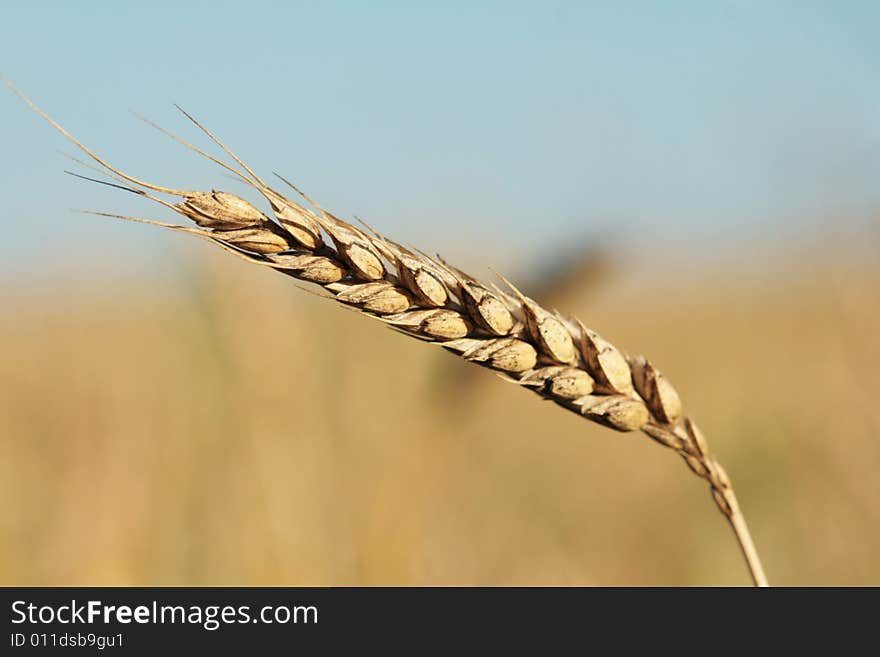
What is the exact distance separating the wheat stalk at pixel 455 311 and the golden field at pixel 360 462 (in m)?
0.55

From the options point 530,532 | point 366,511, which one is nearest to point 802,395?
point 530,532

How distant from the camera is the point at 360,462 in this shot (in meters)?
2.55

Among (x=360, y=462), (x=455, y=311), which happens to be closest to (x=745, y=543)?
(x=455, y=311)

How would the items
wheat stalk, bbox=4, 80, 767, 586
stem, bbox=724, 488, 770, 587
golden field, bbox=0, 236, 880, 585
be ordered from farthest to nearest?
golden field, bbox=0, 236, 880, 585 < stem, bbox=724, 488, 770, 587 < wheat stalk, bbox=4, 80, 767, 586

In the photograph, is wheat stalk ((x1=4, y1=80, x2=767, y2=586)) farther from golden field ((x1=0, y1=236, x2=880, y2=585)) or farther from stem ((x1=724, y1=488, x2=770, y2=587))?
golden field ((x1=0, y1=236, x2=880, y2=585))

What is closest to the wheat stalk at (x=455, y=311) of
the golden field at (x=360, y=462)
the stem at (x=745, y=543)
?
the stem at (x=745, y=543)

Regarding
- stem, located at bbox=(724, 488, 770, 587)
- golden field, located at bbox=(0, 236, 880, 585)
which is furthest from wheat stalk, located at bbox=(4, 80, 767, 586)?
golden field, located at bbox=(0, 236, 880, 585)

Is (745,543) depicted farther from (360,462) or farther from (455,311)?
(360,462)

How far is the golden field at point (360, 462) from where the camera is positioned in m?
1.80

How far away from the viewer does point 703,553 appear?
2346 millimetres

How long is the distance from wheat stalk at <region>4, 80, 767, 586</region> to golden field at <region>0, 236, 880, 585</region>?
21.8 inches

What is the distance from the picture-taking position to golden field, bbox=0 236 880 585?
180cm

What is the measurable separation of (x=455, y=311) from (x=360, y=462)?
6.01ft
